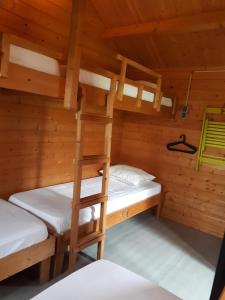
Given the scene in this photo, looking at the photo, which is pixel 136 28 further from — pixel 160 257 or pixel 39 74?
pixel 160 257

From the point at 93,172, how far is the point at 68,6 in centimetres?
233

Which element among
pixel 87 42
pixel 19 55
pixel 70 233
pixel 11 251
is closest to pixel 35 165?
pixel 70 233

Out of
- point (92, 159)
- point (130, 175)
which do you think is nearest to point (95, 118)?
point (92, 159)

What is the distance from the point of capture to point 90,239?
8.25 feet

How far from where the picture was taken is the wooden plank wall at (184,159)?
3.70 metres

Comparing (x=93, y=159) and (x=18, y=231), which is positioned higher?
(x=93, y=159)

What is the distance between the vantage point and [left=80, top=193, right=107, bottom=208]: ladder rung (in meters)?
2.39

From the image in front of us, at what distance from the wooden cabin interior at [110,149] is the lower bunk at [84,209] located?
14 mm

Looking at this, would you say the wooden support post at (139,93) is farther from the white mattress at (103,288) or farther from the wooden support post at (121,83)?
the white mattress at (103,288)

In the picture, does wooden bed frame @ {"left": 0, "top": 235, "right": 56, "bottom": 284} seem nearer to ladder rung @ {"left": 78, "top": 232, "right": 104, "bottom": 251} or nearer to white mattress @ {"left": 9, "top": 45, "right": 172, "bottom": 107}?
ladder rung @ {"left": 78, "top": 232, "right": 104, "bottom": 251}

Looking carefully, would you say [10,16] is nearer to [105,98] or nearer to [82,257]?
[105,98]

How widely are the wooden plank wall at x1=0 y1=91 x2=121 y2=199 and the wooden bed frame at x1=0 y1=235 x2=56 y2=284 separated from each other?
101cm

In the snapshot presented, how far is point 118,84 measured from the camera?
2779mm

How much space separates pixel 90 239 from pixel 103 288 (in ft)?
3.74
